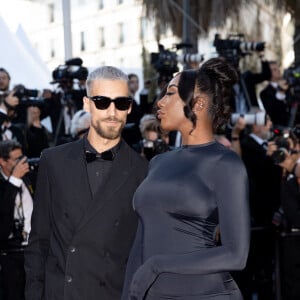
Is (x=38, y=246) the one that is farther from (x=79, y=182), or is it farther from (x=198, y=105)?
(x=198, y=105)

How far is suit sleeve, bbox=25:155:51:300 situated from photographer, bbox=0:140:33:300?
6.85 feet

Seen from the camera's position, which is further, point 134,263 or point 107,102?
point 107,102

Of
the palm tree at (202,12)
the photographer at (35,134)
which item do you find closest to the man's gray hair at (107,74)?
the photographer at (35,134)

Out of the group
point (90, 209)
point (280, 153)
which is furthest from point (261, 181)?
point (90, 209)

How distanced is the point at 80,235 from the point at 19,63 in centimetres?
621

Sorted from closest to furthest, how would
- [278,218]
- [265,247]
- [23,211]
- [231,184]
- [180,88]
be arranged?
[231,184]
[180,88]
[23,211]
[278,218]
[265,247]

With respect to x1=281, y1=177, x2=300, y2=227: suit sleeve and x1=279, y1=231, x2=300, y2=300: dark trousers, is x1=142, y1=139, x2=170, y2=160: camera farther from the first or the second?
x1=279, y1=231, x2=300, y2=300: dark trousers

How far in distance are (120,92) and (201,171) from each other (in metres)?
0.73

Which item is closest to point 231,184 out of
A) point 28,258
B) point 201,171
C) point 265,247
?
point 201,171

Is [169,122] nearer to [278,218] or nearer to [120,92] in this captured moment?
[120,92]

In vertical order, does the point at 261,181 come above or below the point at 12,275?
above

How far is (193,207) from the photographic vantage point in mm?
2529

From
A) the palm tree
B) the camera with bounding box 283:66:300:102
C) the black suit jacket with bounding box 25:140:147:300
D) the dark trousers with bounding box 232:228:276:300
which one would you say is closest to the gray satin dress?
the black suit jacket with bounding box 25:140:147:300

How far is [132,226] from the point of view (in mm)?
3078
